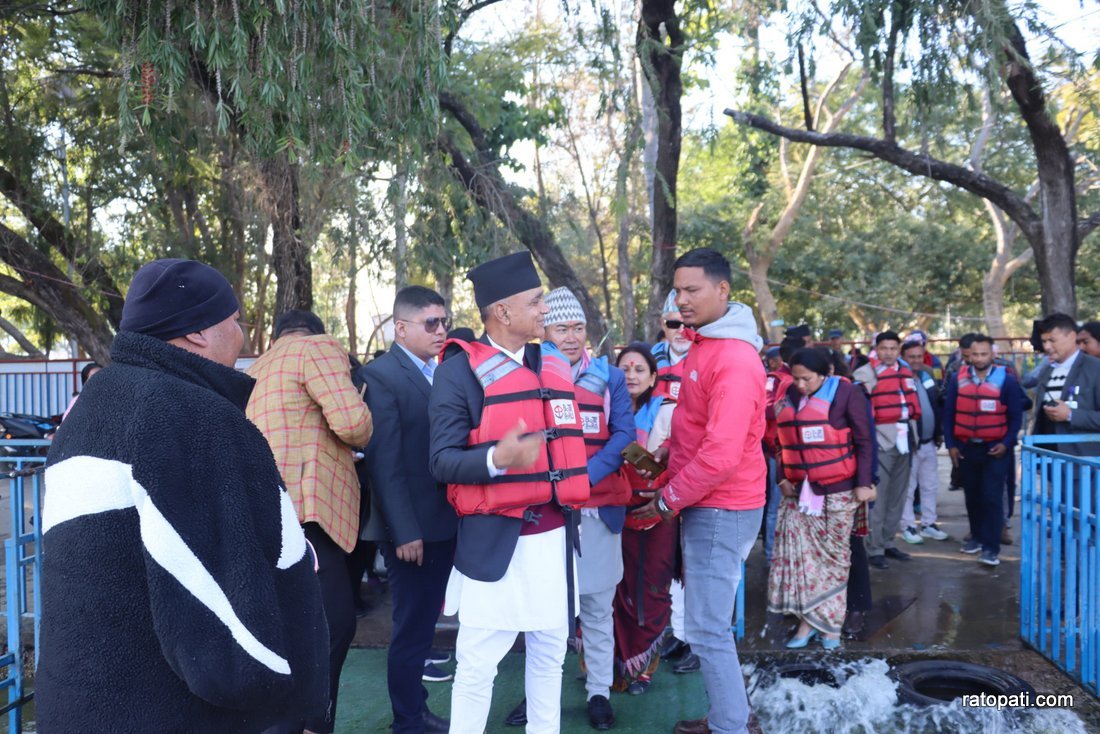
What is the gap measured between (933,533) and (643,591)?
185 inches

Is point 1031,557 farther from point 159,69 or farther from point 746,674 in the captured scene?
point 159,69

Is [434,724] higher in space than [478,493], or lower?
lower

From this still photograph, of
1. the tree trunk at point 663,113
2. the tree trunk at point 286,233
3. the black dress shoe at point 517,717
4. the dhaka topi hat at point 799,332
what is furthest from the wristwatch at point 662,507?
the tree trunk at point 286,233

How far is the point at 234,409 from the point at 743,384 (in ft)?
7.23

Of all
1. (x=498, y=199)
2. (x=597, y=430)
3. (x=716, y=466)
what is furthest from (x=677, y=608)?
(x=498, y=199)

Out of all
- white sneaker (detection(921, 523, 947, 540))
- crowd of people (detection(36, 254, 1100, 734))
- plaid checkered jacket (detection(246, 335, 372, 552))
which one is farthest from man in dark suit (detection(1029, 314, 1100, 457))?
plaid checkered jacket (detection(246, 335, 372, 552))

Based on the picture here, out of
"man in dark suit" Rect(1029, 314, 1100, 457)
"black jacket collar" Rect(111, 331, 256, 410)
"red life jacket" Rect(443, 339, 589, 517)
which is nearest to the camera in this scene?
"black jacket collar" Rect(111, 331, 256, 410)

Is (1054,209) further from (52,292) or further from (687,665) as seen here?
(52,292)

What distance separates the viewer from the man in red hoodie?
3434 mm

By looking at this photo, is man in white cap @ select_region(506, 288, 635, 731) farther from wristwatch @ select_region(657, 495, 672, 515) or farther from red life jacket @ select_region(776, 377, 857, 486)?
red life jacket @ select_region(776, 377, 857, 486)

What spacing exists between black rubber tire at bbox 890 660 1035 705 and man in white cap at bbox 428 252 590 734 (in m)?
2.23

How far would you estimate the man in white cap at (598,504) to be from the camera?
403 cm

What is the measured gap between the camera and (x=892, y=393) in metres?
6.99

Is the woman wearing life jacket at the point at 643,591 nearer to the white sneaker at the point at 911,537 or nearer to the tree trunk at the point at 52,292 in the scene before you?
the white sneaker at the point at 911,537
